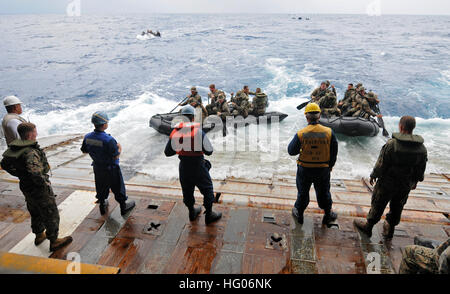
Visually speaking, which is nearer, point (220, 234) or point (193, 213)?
point (220, 234)

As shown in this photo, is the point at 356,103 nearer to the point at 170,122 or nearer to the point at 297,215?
the point at 170,122

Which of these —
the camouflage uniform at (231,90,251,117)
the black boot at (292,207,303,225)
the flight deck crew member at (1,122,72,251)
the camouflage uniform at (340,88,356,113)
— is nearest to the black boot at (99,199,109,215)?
the flight deck crew member at (1,122,72,251)

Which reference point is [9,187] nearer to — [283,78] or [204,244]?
[204,244]

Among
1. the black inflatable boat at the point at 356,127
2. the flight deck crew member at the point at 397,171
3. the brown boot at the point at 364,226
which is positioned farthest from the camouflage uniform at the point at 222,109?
the flight deck crew member at the point at 397,171

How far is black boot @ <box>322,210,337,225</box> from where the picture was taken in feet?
12.4

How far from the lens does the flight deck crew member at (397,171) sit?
3.10 metres

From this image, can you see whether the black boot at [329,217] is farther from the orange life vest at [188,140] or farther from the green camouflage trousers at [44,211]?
the green camouflage trousers at [44,211]

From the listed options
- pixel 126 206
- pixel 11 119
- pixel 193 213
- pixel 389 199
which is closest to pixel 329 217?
pixel 389 199

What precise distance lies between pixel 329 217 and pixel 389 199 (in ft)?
2.71

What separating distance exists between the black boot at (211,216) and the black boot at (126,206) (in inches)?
52.0

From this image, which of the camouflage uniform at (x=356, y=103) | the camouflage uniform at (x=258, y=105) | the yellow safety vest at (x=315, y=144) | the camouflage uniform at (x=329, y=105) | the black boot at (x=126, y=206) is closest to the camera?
the yellow safety vest at (x=315, y=144)

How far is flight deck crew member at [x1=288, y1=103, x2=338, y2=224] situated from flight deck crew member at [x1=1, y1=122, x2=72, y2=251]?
318 cm

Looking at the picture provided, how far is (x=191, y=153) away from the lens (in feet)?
11.6

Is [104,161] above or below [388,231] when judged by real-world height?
above
